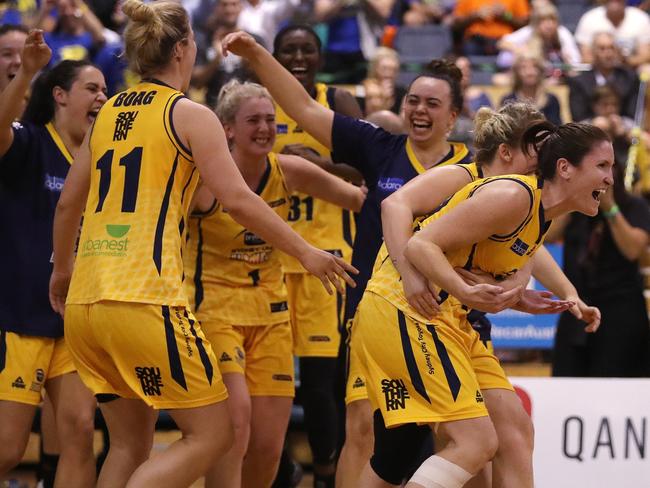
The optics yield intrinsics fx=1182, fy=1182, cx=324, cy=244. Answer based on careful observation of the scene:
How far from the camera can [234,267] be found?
18.0ft

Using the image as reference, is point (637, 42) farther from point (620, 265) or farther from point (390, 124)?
point (390, 124)

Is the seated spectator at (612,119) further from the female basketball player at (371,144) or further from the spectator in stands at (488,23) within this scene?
the female basketball player at (371,144)

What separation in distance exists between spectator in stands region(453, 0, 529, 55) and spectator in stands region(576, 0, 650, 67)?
655mm

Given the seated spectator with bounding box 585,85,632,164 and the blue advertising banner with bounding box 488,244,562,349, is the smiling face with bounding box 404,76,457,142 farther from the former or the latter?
the seated spectator with bounding box 585,85,632,164

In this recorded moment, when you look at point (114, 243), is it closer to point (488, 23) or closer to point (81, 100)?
point (81, 100)

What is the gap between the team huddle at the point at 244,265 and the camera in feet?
13.6

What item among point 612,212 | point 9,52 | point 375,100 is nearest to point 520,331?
point 612,212

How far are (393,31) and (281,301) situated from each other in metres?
6.66

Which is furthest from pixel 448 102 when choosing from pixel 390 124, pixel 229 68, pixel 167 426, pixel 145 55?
pixel 229 68

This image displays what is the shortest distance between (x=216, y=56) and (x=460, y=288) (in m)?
6.19

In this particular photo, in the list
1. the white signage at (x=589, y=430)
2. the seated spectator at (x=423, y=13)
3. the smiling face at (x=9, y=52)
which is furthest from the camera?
the seated spectator at (x=423, y=13)

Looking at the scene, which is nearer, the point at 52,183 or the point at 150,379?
the point at 150,379

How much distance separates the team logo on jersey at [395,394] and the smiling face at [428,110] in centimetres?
142

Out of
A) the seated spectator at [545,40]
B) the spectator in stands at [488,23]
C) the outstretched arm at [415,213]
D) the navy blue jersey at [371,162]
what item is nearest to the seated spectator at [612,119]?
the seated spectator at [545,40]
